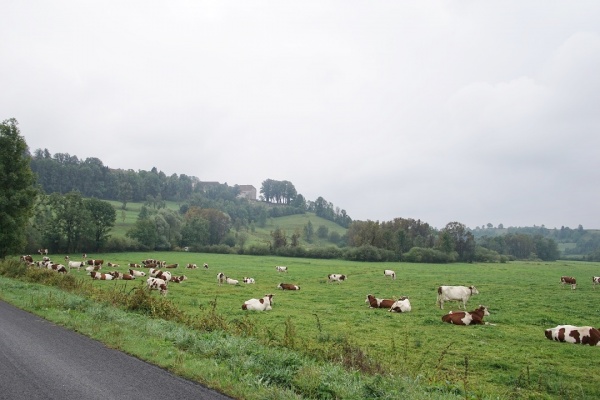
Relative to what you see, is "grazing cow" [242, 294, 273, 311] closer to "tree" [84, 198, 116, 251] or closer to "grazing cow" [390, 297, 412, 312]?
"grazing cow" [390, 297, 412, 312]

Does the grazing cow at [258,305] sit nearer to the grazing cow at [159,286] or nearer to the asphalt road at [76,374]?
the grazing cow at [159,286]

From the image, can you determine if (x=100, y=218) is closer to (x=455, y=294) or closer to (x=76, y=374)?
(x=455, y=294)

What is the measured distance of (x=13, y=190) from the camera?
35000mm

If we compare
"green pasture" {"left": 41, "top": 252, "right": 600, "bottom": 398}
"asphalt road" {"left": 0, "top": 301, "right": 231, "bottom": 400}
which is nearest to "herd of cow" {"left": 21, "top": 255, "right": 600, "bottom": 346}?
"green pasture" {"left": 41, "top": 252, "right": 600, "bottom": 398}

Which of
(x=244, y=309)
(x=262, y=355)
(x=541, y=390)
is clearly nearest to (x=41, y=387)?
(x=262, y=355)

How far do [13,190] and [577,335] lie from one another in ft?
138

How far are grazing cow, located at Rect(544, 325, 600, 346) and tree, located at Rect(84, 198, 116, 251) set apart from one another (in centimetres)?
8622

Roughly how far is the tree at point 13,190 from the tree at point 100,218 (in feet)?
167

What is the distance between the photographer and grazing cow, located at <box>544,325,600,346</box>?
15.3m

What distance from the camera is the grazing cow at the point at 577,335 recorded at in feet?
50.3

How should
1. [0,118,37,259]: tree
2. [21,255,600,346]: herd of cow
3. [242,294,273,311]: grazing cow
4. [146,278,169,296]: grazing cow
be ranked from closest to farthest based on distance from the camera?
1. [21,255,600,346]: herd of cow
2. [242,294,273,311]: grazing cow
3. [146,278,169,296]: grazing cow
4. [0,118,37,259]: tree

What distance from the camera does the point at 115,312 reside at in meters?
14.2

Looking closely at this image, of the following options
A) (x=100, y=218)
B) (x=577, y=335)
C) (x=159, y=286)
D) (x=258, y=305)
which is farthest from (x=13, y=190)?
(x=100, y=218)

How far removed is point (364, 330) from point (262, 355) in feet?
29.5
